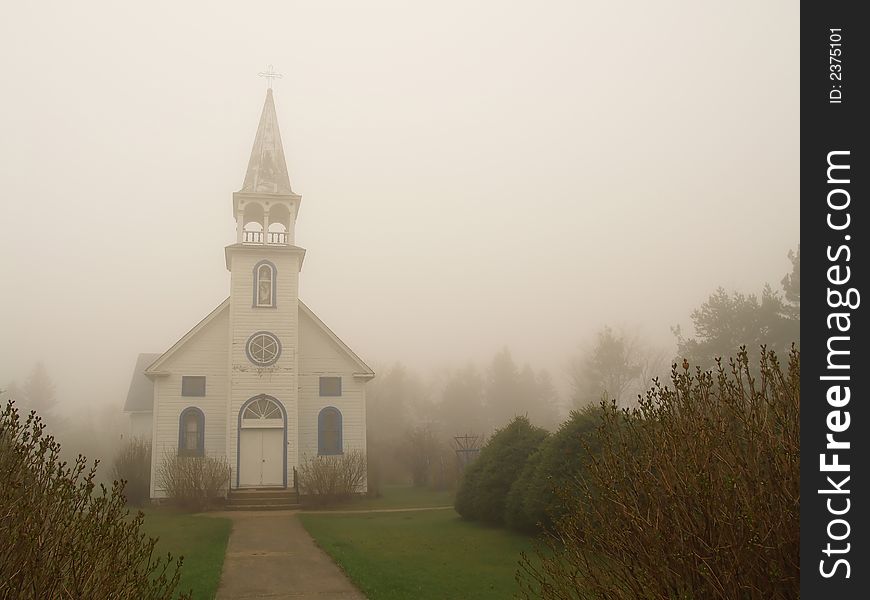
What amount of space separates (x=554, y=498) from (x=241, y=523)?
36.6ft

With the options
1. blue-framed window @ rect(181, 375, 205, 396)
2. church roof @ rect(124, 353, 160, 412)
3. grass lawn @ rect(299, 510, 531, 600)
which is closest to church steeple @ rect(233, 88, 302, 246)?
blue-framed window @ rect(181, 375, 205, 396)

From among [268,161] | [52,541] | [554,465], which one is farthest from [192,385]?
[52,541]

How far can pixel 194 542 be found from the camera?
17.5 m

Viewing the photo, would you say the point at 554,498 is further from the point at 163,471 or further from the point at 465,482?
the point at 163,471

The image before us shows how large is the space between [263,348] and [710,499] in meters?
26.9

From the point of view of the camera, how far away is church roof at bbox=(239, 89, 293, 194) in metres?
31.4

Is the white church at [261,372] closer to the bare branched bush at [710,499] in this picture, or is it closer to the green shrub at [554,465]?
the green shrub at [554,465]

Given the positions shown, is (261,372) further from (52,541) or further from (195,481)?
(52,541)

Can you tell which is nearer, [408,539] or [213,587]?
[213,587]

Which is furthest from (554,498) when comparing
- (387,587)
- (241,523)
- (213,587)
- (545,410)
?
(545,410)

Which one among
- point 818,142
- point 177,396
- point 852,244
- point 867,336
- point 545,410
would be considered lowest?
point 545,410

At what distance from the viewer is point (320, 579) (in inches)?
507

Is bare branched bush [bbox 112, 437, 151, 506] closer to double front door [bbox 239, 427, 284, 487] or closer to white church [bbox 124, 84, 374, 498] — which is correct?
white church [bbox 124, 84, 374, 498]

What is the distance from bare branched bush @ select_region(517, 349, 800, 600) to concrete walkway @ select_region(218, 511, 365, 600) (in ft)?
23.3
